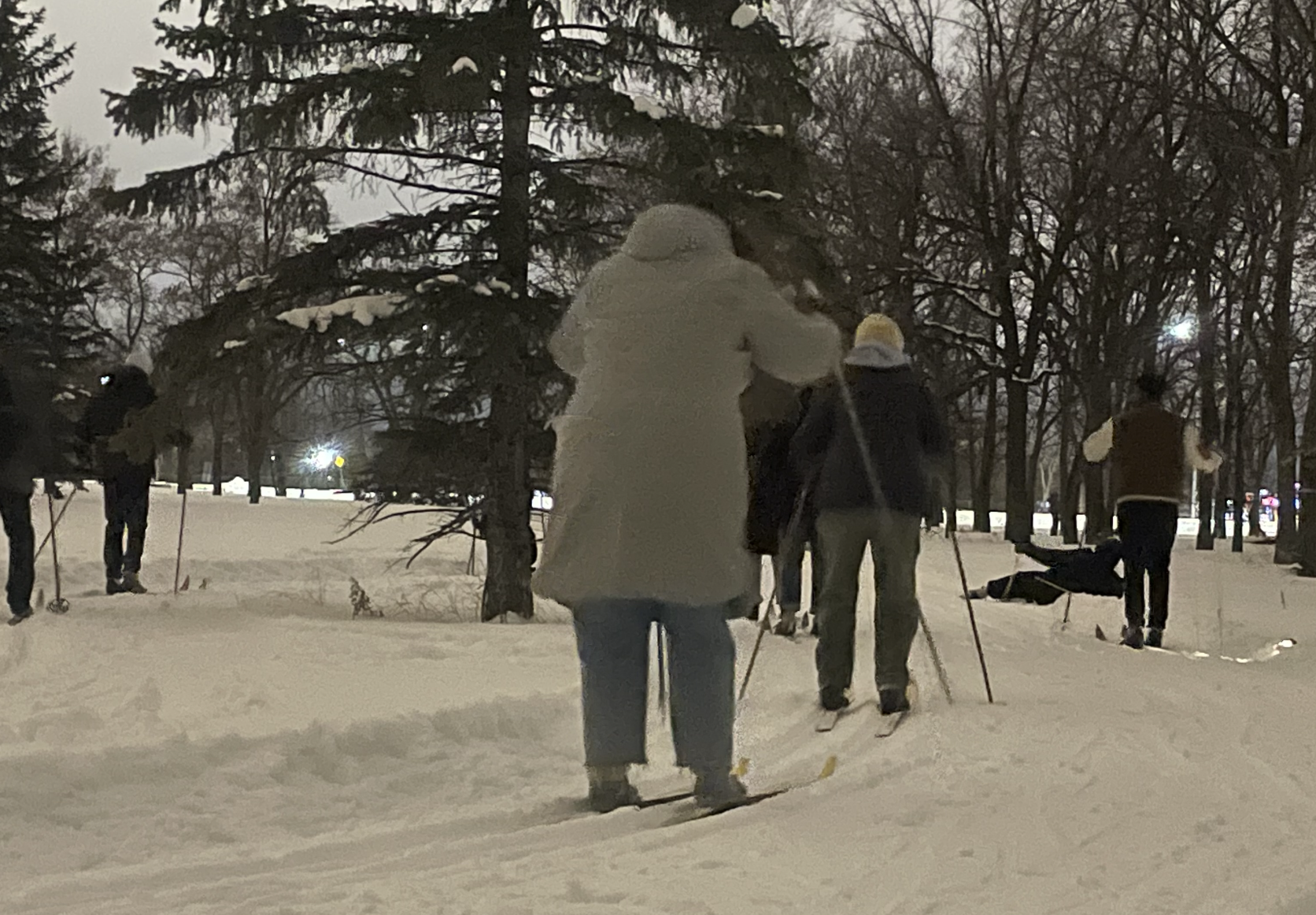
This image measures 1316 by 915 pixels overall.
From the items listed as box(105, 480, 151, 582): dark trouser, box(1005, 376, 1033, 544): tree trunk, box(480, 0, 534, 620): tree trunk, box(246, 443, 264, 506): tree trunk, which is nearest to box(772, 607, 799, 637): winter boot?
box(480, 0, 534, 620): tree trunk

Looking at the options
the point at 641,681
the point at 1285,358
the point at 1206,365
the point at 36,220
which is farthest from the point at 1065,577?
the point at 36,220

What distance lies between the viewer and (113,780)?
150 inches

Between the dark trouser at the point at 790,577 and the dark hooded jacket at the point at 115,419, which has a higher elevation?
the dark hooded jacket at the point at 115,419

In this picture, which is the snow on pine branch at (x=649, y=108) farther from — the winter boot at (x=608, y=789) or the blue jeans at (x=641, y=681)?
the winter boot at (x=608, y=789)

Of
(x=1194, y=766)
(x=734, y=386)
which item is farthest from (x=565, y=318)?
(x=1194, y=766)

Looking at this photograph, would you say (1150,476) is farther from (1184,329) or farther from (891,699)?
(1184,329)

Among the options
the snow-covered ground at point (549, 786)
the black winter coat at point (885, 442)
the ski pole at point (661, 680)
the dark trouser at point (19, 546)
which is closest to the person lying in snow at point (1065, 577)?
the snow-covered ground at point (549, 786)

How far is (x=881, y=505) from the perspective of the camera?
5.16 meters

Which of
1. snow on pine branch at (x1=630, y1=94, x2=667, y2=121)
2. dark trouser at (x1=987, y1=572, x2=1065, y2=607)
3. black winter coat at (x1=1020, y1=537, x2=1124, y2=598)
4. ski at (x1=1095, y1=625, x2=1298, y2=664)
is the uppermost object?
snow on pine branch at (x1=630, y1=94, x2=667, y2=121)

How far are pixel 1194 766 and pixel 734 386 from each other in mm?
2257

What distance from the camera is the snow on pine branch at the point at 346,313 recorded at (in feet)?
25.4

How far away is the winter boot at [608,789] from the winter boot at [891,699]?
1774 mm

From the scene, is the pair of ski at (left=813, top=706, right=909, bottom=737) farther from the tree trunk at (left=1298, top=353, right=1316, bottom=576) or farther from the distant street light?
the distant street light

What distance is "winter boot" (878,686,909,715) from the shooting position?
508 cm
